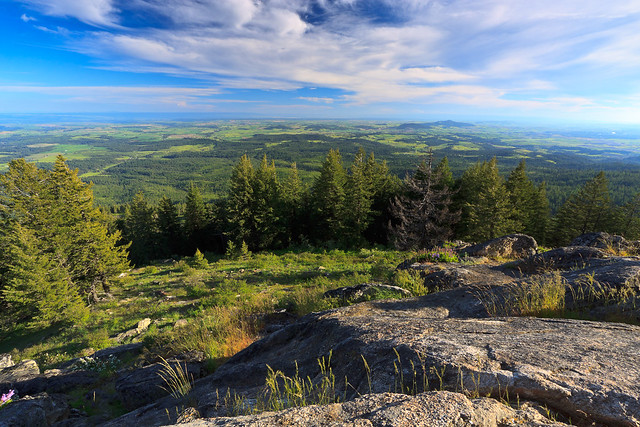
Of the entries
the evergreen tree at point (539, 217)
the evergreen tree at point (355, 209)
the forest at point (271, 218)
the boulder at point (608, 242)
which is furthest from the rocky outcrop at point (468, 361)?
the evergreen tree at point (539, 217)

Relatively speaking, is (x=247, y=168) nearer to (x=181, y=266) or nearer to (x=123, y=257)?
(x=181, y=266)

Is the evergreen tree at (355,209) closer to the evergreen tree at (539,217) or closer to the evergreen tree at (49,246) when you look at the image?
the evergreen tree at (49,246)

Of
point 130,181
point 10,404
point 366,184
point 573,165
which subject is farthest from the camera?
point 130,181

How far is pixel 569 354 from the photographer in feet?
9.83

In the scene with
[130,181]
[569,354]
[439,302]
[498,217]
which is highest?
[569,354]

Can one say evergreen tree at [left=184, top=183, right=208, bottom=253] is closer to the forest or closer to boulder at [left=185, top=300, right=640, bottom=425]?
the forest

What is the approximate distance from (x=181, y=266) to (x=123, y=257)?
4.62 metres

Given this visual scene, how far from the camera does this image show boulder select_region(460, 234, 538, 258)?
41.9 feet

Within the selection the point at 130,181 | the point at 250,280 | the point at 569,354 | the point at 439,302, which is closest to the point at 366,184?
the point at 250,280

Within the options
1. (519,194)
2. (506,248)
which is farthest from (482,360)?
(519,194)

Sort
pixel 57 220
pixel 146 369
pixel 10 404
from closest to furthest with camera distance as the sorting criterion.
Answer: pixel 10 404, pixel 146 369, pixel 57 220

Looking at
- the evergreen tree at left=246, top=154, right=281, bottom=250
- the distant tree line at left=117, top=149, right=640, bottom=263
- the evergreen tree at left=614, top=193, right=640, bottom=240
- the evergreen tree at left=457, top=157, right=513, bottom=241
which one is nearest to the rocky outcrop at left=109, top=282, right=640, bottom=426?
the distant tree line at left=117, top=149, right=640, bottom=263

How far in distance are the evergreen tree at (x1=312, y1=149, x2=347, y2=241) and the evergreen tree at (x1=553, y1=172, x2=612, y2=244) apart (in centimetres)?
2927

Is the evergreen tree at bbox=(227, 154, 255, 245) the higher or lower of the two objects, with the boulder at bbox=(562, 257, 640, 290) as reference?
lower
